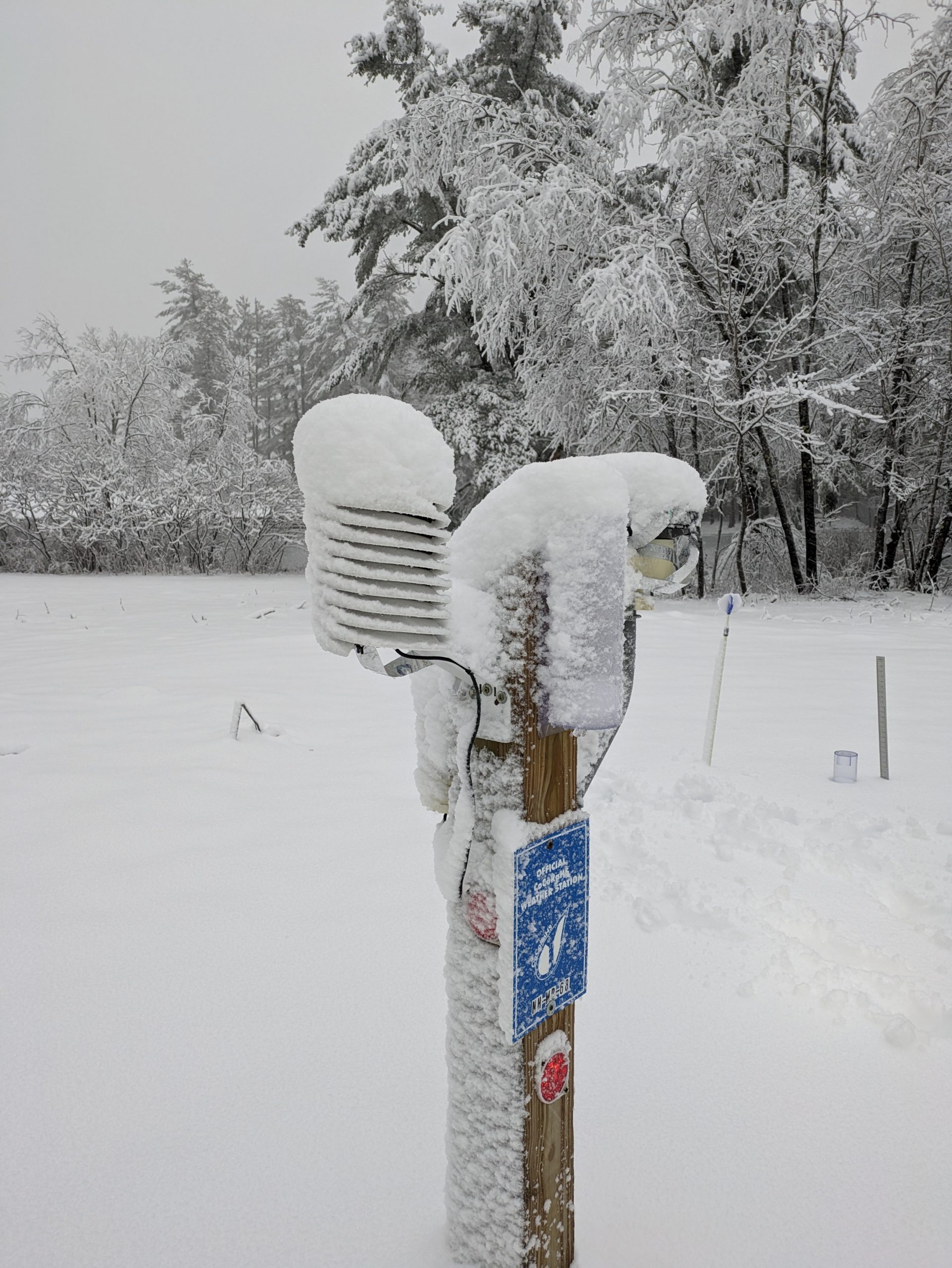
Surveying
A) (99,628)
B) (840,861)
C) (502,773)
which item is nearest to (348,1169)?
(502,773)

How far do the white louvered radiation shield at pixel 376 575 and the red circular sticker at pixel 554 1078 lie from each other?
0.75 m

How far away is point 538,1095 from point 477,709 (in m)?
0.63

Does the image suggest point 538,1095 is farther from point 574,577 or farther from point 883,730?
point 883,730

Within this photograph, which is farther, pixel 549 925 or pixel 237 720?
pixel 237 720

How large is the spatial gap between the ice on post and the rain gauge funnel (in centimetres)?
333

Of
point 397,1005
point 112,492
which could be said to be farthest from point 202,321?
point 397,1005

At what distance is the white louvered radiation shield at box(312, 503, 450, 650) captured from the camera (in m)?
0.87

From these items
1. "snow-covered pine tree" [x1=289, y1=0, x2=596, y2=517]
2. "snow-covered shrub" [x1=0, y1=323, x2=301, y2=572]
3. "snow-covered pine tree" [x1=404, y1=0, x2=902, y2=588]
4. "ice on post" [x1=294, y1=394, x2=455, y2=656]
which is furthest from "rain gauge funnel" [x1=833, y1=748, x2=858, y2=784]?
"snow-covered shrub" [x1=0, y1=323, x2=301, y2=572]

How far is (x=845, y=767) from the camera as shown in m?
3.61

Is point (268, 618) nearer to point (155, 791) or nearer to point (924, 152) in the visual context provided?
point (155, 791)

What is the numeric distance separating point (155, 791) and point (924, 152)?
12.3m

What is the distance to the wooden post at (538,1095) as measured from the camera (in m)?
1.08

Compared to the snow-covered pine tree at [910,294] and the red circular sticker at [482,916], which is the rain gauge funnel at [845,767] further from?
the snow-covered pine tree at [910,294]

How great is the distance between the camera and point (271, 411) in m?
35.8
